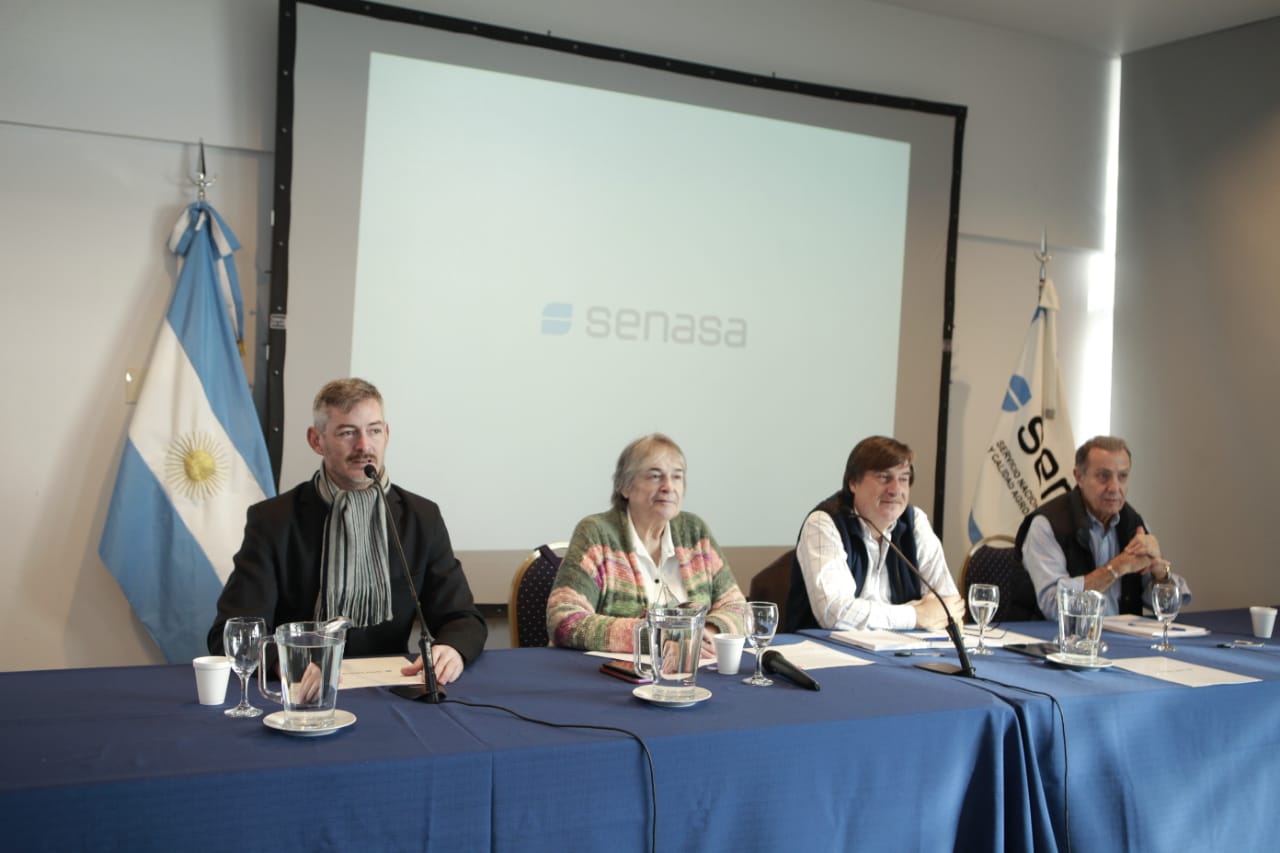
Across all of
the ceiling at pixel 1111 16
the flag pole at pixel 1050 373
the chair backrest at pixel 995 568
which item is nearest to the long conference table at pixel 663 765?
the chair backrest at pixel 995 568

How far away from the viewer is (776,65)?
4.45 metres

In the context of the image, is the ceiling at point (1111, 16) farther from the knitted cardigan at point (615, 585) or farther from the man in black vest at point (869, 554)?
the knitted cardigan at point (615, 585)

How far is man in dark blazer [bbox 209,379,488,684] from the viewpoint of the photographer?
2295 mm

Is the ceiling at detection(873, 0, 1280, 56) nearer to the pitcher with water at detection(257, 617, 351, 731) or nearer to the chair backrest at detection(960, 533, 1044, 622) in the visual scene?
the chair backrest at detection(960, 533, 1044, 622)

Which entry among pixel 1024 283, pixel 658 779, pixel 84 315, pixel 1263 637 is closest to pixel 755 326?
pixel 1024 283

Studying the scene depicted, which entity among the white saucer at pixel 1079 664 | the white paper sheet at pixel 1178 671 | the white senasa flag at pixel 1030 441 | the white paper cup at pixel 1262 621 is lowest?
the white paper sheet at pixel 1178 671

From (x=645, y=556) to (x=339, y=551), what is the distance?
0.76 metres

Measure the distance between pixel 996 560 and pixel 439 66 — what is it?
8.78 ft

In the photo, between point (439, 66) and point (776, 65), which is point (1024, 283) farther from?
point (439, 66)

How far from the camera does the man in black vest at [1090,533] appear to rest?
332 centimetres

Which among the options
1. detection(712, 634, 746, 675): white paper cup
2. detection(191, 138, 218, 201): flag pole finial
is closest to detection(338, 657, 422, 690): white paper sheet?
detection(712, 634, 746, 675): white paper cup

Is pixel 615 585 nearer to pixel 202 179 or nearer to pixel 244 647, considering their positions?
pixel 244 647

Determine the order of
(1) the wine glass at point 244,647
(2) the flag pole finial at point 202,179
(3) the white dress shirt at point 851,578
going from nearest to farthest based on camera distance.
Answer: (1) the wine glass at point 244,647 → (3) the white dress shirt at point 851,578 → (2) the flag pole finial at point 202,179

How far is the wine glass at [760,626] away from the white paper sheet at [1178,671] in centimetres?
86
